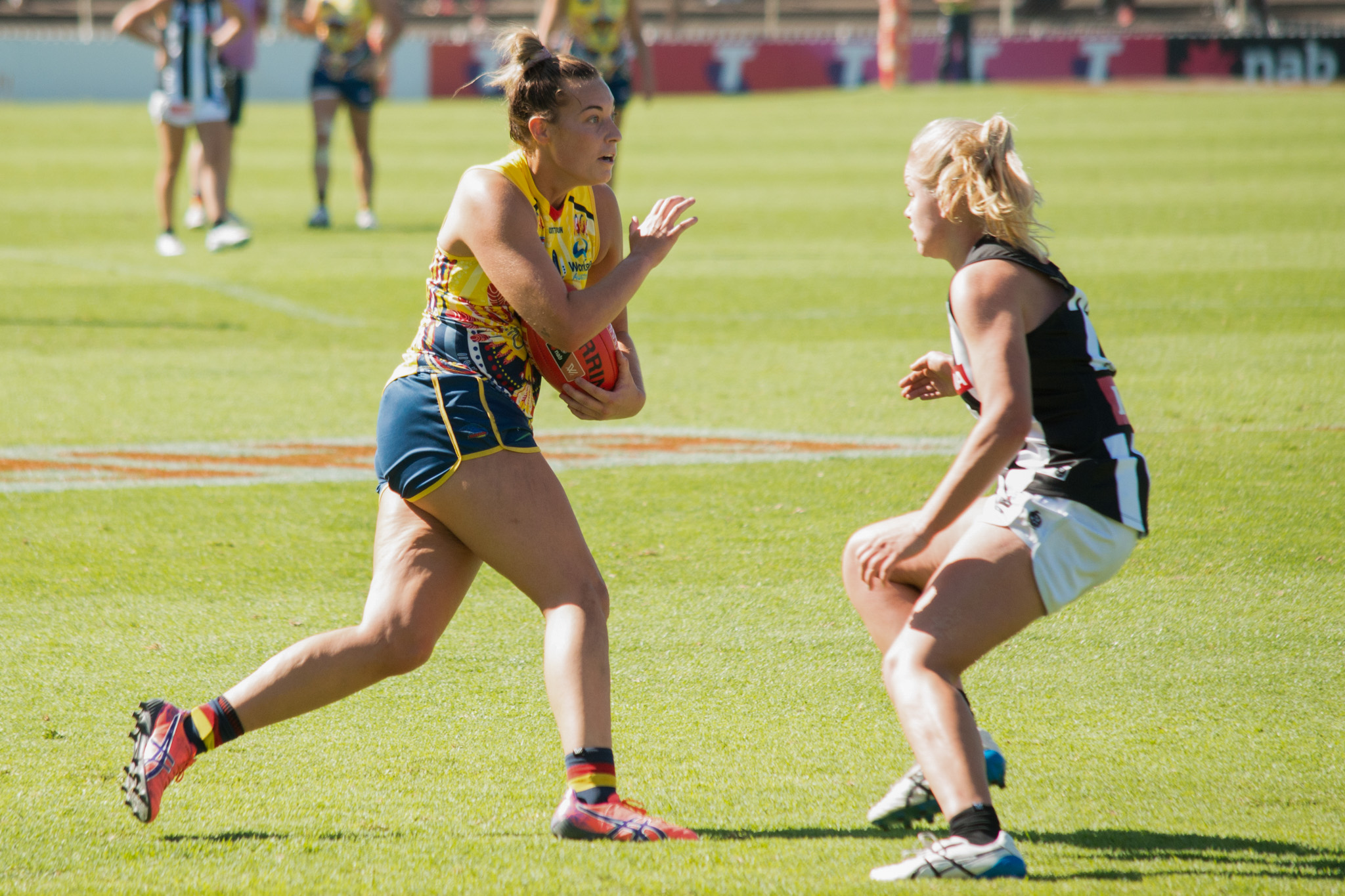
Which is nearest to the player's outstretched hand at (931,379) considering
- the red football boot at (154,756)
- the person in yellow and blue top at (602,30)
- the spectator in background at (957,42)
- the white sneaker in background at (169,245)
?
the red football boot at (154,756)

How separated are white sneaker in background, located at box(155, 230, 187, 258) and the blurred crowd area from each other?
2583cm

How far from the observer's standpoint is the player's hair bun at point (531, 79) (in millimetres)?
3688

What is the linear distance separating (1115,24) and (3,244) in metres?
34.7

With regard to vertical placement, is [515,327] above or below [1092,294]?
above

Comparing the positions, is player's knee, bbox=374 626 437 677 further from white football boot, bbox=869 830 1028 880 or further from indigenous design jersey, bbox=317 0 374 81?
indigenous design jersey, bbox=317 0 374 81

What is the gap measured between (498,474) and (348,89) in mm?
13060

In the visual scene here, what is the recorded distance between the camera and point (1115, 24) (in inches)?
1693

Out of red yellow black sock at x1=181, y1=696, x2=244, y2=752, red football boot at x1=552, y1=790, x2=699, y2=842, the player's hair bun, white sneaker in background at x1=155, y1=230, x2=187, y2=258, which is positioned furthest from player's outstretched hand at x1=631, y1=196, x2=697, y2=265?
white sneaker in background at x1=155, y1=230, x2=187, y2=258

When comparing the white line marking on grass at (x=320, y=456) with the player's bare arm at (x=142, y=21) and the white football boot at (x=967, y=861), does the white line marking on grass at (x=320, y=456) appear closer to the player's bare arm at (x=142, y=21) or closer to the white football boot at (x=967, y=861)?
the white football boot at (x=967, y=861)

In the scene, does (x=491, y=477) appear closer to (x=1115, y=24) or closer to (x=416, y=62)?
(x=416, y=62)

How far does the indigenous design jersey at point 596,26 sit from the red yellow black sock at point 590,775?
A: 42.9ft

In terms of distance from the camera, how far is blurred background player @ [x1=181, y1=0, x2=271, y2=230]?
44.7 ft

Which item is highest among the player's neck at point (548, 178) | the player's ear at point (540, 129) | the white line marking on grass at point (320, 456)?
the player's ear at point (540, 129)

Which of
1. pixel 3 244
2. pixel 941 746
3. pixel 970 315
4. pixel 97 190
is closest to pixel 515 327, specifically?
pixel 970 315
